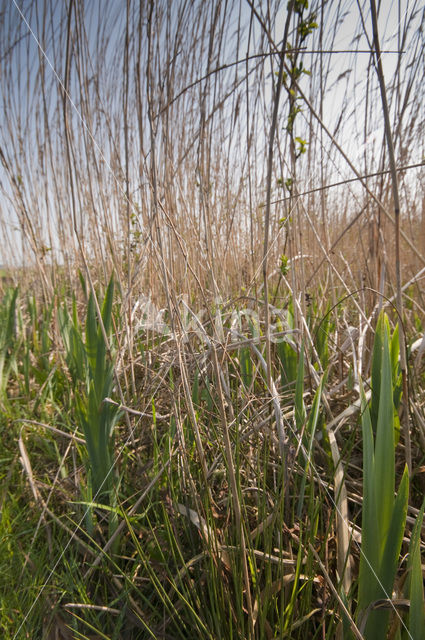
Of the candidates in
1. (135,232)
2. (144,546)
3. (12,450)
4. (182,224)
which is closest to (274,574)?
(144,546)

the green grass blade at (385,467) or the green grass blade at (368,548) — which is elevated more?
Answer: the green grass blade at (385,467)

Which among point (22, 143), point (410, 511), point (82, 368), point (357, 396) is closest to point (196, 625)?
point (410, 511)

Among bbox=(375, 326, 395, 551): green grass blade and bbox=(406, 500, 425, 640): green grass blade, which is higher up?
bbox=(375, 326, 395, 551): green grass blade

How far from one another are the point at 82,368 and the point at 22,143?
4.95ft

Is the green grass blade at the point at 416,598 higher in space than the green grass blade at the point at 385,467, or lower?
lower

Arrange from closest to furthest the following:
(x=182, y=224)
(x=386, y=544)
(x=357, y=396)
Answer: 1. (x=386, y=544)
2. (x=357, y=396)
3. (x=182, y=224)

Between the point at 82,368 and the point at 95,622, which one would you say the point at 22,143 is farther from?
the point at 95,622

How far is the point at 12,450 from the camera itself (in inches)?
40.3

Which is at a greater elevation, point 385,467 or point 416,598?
point 385,467

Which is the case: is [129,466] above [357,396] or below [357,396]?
below

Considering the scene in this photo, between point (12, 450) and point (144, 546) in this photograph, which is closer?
point (144, 546)

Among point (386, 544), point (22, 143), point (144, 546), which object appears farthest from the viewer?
point (22, 143)

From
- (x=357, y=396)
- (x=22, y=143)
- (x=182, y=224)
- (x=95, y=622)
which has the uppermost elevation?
(x=22, y=143)

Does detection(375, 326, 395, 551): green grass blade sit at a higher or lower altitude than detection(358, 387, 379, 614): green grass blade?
higher
